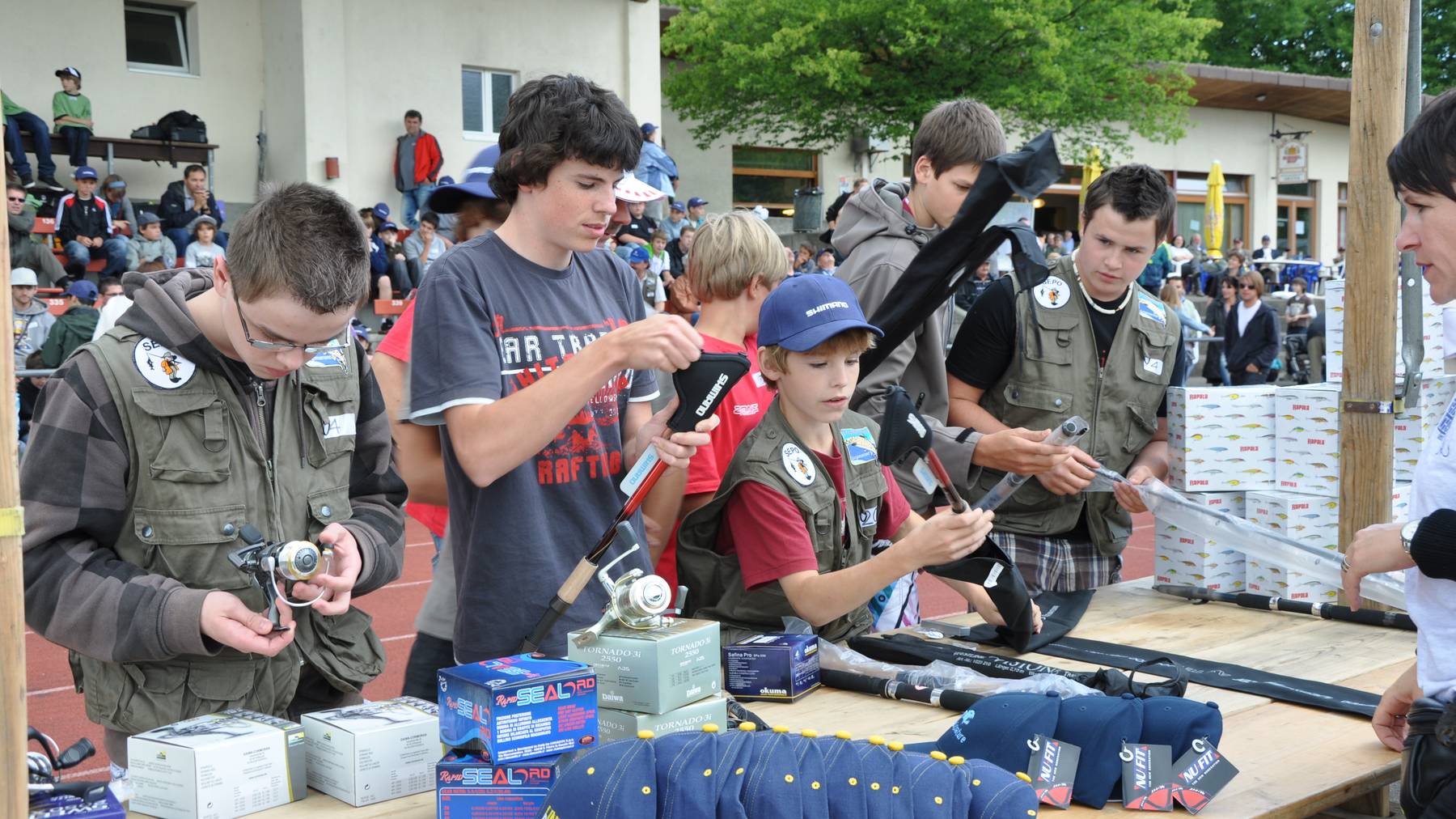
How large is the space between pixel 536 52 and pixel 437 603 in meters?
18.8

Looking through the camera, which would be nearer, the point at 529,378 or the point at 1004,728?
the point at 1004,728

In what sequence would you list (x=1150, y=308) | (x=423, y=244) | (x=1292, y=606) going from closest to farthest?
1. (x=1292, y=606)
2. (x=1150, y=308)
3. (x=423, y=244)

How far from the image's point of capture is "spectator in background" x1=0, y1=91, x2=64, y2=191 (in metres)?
15.6

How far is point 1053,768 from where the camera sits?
80.0 inches

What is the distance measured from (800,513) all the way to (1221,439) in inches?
71.5

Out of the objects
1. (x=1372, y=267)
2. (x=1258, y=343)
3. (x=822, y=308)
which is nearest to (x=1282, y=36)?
(x=1258, y=343)

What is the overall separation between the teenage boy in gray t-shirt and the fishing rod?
192 cm

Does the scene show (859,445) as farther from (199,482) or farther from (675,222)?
(675,222)

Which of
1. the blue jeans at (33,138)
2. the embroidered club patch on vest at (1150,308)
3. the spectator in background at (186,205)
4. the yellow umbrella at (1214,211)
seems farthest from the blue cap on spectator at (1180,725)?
the yellow umbrella at (1214,211)

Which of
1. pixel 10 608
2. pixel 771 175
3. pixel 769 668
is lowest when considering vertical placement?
pixel 769 668

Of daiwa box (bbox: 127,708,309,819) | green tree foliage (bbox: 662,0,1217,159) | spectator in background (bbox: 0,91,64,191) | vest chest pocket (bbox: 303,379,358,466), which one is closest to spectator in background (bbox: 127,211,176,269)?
spectator in background (bbox: 0,91,64,191)

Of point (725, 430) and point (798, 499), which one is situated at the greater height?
point (725, 430)

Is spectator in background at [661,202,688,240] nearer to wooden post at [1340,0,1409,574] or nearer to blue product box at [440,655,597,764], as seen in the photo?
wooden post at [1340,0,1409,574]

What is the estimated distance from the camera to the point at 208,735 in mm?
1904
